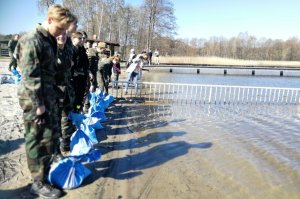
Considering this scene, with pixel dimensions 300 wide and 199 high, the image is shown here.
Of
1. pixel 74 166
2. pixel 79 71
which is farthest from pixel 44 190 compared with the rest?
pixel 79 71

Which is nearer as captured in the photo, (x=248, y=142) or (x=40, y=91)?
Result: (x=40, y=91)

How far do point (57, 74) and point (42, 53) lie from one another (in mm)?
940

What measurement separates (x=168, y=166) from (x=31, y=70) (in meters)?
2.72

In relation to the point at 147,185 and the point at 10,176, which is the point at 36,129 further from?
the point at 147,185

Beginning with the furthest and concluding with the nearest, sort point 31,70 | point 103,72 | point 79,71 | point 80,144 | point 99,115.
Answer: point 103,72 < point 99,115 < point 79,71 < point 80,144 < point 31,70

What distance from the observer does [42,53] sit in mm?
3340

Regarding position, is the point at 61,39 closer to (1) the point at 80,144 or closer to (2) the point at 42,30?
(2) the point at 42,30

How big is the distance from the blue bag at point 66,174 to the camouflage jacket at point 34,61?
34.7 inches

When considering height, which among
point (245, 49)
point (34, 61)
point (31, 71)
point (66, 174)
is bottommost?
point (66, 174)

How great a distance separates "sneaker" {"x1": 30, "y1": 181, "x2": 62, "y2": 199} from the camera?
11.6ft

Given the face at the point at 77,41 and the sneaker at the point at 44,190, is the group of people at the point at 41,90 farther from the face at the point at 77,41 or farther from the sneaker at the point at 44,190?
the face at the point at 77,41

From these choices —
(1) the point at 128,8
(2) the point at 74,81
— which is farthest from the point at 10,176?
(1) the point at 128,8

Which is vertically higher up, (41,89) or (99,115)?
(41,89)

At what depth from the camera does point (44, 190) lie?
3570 millimetres
